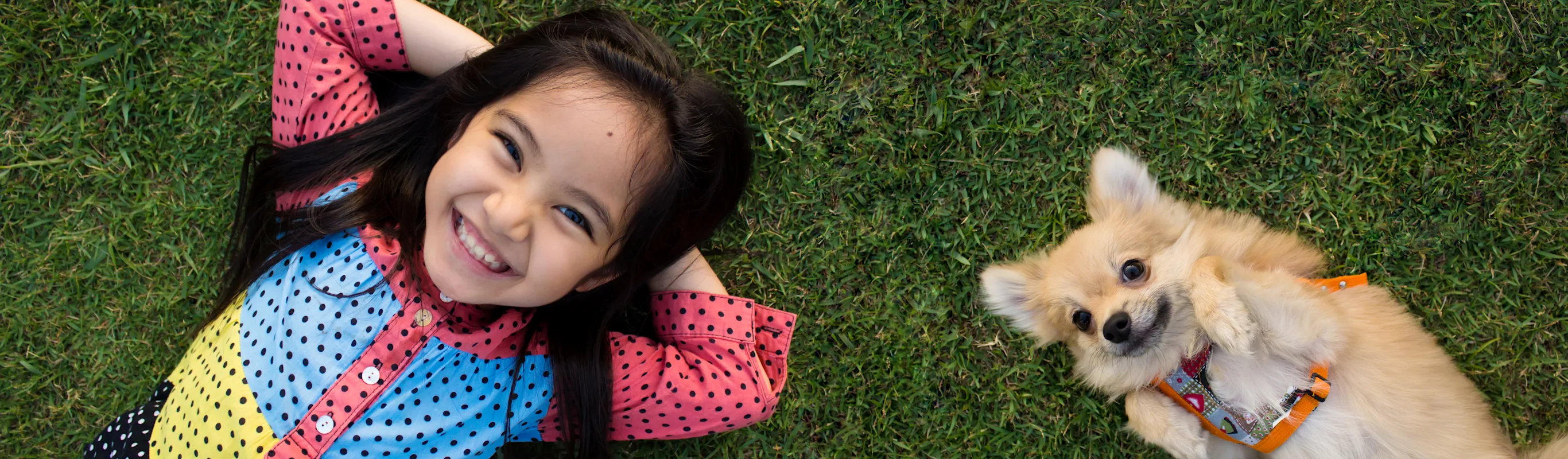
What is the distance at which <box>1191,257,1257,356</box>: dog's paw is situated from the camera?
103 inches

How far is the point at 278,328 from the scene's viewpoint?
2973 mm

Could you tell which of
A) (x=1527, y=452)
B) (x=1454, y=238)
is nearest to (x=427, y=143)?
(x=1454, y=238)

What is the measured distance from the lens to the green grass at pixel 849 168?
137 inches

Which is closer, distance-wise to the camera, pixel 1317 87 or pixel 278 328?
pixel 278 328

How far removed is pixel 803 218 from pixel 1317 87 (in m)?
2.13

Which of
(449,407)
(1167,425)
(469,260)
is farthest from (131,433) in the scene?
(1167,425)

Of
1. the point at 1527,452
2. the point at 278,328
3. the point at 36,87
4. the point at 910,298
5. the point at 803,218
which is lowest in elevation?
the point at 1527,452

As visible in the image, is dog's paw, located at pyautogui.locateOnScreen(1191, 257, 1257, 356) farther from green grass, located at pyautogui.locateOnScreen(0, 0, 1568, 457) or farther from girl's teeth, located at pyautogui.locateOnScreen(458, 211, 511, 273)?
girl's teeth, located at pyautogui.locateOnScreen(458, 211, 511, 273)

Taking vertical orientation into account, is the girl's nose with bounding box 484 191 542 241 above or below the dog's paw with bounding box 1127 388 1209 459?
above

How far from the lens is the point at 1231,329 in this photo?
2619 millimetres

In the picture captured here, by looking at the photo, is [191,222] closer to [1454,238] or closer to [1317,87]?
[1317,87]

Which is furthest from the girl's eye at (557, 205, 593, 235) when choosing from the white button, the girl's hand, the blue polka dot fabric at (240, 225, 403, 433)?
the white button

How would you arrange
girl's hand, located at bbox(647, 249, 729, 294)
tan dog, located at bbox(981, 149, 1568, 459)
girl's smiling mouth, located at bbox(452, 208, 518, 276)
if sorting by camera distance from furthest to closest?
girl's hand, located at bbox(647, 249, 729, 294) < tan dog, located at bbox(981, 149, 1568, 459) < girl's smiling mouth, located at bbox(452, 208, 518, 276)

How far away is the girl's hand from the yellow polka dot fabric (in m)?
1.41
